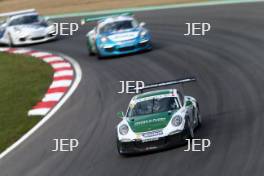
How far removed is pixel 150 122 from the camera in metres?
12.1

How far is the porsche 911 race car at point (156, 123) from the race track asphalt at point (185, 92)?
0.18 metres

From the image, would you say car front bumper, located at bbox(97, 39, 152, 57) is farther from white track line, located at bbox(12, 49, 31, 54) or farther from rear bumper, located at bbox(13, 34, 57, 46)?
rear bumper, located at bbox(13, 34, 57, 46)

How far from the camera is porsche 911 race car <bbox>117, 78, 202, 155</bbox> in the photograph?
38.6ft

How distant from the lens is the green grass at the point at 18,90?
579 inches

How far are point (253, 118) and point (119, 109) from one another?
3138mm

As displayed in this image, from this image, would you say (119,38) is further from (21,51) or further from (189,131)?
(189,131)

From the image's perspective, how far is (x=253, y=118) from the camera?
13.0 metres

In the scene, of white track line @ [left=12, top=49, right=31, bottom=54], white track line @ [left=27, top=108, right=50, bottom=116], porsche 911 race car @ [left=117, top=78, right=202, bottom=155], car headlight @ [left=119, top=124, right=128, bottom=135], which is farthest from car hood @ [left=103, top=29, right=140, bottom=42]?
car headlight @ [left=119, top=124, right=128, bottom=135]

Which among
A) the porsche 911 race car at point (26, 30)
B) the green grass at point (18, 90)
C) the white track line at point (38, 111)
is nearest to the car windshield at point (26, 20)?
the porsche 911 race car at point (26, 30)

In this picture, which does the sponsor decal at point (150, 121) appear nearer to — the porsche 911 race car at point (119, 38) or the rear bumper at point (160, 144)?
the rear bumper at point (160, 144)

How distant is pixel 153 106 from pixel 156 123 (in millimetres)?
749

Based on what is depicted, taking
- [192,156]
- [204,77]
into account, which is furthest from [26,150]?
[204,77]

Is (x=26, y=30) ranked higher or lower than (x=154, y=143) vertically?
lower

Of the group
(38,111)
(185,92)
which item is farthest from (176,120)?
(38,111)
